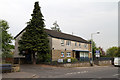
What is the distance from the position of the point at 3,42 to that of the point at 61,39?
1222 cm

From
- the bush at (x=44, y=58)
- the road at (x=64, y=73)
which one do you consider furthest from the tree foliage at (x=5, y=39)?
the road at (x=64, y=73)

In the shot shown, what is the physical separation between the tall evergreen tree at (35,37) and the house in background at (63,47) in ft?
14.7

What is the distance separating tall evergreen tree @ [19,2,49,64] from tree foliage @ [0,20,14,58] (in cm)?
479

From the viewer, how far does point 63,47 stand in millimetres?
32406

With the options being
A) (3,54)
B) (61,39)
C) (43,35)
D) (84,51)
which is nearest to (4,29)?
(3,54)

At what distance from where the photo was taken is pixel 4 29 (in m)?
29.4

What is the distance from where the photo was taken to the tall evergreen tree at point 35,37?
24094mm

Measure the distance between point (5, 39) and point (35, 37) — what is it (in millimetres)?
8020

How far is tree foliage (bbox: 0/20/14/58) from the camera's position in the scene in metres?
28.0

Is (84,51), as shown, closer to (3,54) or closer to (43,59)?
(43,59)

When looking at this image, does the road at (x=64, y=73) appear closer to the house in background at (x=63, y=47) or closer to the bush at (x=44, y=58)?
the bush at (x=44, y=58)

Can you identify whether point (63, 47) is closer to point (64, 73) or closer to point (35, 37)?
point (35, 37)

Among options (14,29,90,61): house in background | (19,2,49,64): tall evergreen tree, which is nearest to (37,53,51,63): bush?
(19,2,49,64): tall evergreen tree

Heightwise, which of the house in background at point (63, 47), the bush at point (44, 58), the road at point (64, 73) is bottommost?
the road at point (64, 73)
